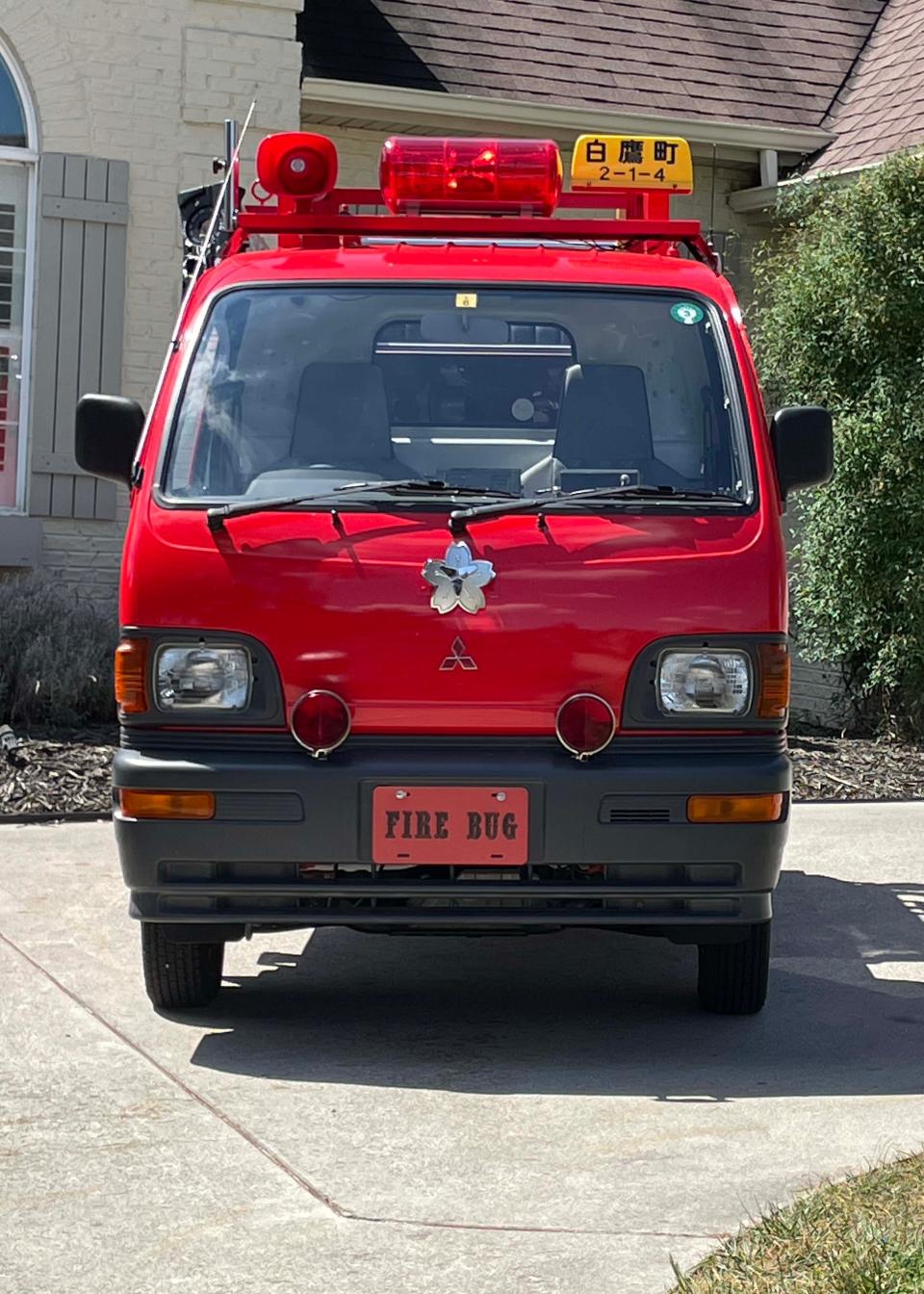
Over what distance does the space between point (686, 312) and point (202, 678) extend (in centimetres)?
183

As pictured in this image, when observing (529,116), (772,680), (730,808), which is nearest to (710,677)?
(772,680)

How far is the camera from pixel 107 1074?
5.09 meters

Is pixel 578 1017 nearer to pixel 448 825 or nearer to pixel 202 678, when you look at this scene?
pixel 448 825

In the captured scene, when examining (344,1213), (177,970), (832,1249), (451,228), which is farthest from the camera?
(451,228)

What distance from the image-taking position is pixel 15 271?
1173 centimetres

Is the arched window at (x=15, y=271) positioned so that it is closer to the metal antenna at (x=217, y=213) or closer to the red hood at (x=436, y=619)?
the metal antenna at (x=217, y=213)

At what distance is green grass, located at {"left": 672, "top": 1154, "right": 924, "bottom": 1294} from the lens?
3.55 metres

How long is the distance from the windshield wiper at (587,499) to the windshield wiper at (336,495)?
111 millimetres

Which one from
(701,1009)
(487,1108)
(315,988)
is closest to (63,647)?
(315,988)

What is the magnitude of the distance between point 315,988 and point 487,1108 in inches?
54.9

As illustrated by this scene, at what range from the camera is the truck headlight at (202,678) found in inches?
205

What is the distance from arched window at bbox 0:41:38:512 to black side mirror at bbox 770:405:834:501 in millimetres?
6902

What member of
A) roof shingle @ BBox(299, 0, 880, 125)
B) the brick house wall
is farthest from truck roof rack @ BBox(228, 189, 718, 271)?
roof shingle @ BBox(299, 0, 880, 125)

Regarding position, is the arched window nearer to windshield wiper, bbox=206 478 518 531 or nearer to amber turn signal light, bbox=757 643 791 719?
windshield wiper, bbox=206 478 518 531
